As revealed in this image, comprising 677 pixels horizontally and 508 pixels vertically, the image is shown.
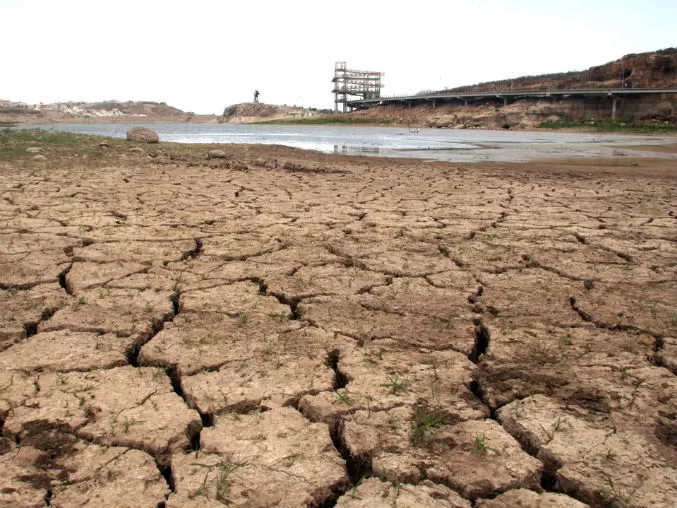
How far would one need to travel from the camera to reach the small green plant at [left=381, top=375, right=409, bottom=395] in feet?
5.54

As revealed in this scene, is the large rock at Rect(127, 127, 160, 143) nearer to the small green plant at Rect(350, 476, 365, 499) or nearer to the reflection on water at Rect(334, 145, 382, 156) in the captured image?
the reflection on water at Rect(334, 145, 382, 156)

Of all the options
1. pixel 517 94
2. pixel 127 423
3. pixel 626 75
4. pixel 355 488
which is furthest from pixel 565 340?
pixel 626 75

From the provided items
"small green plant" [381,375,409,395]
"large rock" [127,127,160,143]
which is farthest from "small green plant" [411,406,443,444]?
"large rock" [127,127,160,143]

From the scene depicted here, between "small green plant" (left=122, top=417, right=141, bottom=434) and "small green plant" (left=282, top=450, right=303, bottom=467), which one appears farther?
"small green plant" (left=122, top=417, right=141, bottom=434)

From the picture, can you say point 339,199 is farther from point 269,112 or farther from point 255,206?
point 269,112

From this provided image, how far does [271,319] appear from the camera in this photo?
2.24 metres

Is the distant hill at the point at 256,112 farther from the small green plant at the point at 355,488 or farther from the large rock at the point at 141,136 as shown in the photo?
the small green plant at the point at 355,488

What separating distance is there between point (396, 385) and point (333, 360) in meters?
0.28

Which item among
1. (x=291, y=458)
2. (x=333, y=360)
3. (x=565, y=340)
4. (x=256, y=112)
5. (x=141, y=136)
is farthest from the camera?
(x=256, y=112)

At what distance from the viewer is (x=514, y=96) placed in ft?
141

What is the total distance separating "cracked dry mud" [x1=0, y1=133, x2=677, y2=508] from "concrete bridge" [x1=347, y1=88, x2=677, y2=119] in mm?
37913

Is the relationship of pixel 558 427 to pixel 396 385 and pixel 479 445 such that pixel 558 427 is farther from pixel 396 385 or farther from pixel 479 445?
pixel 396 385

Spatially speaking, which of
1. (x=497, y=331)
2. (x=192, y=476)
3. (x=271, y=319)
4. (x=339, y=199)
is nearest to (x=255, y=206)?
(x=339, y=199)

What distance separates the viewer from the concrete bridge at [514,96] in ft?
121
